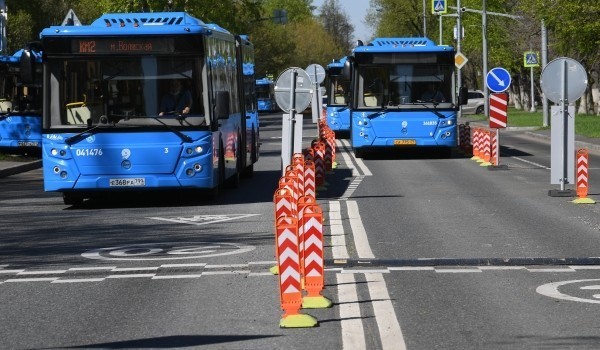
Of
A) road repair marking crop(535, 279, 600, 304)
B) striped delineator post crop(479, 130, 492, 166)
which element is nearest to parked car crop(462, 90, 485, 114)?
striped delineator post crop(479, 130, 492, 166)

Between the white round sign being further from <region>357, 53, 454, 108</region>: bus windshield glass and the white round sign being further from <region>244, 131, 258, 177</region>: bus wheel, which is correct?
<region>357, 53, 454, 108</region>: bus windshield glass

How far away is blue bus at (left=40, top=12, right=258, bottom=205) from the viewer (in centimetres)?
2062

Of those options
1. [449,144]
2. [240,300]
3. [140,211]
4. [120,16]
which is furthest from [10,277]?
[449,144]

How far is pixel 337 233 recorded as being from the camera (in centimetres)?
1630

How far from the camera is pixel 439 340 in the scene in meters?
8.90

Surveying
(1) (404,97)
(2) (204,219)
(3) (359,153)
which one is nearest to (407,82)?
(1) (404,97)

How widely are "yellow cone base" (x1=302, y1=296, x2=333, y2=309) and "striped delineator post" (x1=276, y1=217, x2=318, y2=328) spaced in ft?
2.34

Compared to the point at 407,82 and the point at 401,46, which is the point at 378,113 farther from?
the point at 401,46

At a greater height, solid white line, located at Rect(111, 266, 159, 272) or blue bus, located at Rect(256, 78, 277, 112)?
solid white line, located at Rect(111, 266, 159, 272)

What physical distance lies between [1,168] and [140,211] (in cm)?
1225

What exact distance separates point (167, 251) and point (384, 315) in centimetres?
533

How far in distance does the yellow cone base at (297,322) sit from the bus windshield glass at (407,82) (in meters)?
25.4

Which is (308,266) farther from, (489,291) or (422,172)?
(422,172)

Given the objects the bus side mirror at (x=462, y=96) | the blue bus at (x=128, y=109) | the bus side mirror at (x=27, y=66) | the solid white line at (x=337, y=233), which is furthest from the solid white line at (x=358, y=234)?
the bus side mirror at (x=462, y=96)
